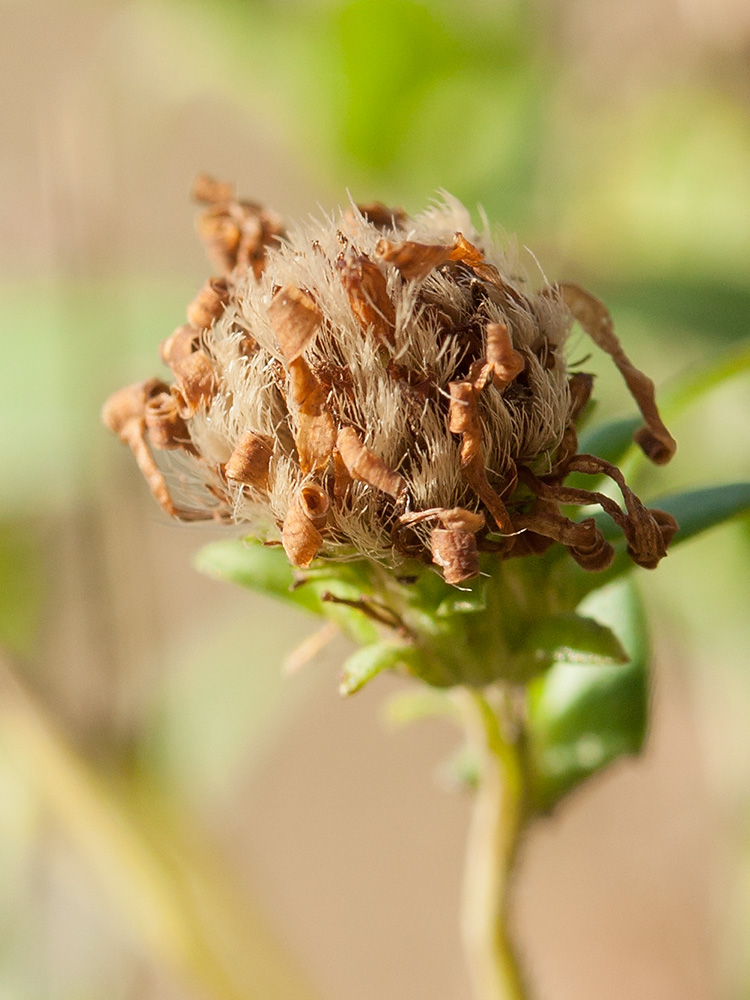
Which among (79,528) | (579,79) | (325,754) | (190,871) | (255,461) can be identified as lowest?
(325,754)

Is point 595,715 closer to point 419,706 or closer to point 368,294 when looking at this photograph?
point 419,706

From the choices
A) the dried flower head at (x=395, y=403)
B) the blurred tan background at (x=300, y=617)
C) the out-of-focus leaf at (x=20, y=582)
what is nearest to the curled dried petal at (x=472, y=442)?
the dried flower head at (x=395, y=403)

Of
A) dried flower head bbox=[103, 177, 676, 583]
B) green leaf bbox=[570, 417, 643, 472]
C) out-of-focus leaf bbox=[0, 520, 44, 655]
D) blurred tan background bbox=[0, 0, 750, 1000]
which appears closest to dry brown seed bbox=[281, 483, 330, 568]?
dried flower head bbox=[103, 177, 676, 583]

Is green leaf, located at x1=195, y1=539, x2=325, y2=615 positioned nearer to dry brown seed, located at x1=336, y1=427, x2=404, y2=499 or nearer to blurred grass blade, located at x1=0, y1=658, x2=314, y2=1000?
dry brown seed, located at x1=336, y1=427, x2=404, y2=499

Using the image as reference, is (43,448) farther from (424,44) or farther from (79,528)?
(424,44)

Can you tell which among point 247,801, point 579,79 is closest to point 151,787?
point 247,801

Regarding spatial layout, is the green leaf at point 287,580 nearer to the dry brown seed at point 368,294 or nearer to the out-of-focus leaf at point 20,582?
the dry brown seed at point 368,294

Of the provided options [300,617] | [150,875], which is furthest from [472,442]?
[300,617]
